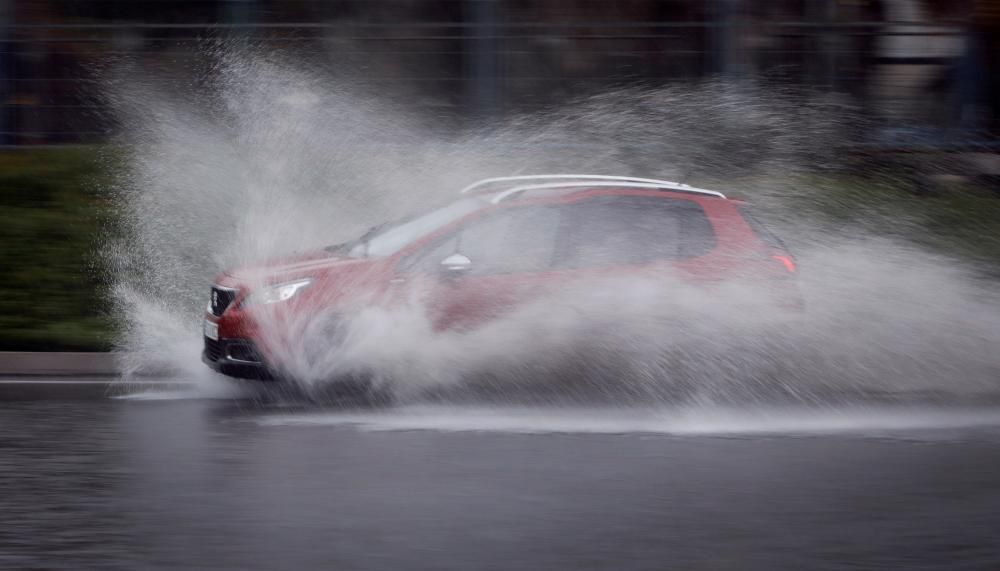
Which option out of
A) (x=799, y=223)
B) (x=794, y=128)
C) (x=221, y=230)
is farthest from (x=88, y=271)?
(x=794, y=128)

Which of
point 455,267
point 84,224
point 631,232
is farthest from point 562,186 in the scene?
point 84,224

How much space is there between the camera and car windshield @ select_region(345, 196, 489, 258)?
883 centimetres

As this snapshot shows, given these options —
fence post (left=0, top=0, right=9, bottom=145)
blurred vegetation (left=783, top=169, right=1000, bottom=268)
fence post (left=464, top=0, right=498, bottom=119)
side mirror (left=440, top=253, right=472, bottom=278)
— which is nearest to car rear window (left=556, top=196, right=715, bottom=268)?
side mirror (left=440, top=253, right=472, bottom=278)

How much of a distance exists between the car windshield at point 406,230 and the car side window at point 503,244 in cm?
21

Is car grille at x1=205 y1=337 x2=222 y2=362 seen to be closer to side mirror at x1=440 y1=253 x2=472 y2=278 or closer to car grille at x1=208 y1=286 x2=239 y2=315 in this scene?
car grille at x1=208 y1=286 x2=239 y2=315

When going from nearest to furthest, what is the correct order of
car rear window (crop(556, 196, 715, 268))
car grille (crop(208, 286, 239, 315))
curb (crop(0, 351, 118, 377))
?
1. car grille (crop(208, 286, 239, 315))
2. car rear window (crop(556, 196, 715, 268))
3. curb (crop(0, 351, 118, 377))

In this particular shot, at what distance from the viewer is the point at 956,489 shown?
6.35 m

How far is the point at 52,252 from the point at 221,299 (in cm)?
257

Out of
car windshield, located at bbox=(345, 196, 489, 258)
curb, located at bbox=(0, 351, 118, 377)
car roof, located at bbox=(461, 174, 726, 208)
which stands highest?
car roof, located at bbox=(461, 174, 726, 208)

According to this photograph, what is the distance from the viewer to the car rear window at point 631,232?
8750 mm

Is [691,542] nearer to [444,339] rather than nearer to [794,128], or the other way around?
[444,339]

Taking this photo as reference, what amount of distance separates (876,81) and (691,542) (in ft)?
31.4

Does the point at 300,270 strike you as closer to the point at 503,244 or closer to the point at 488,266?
the point at 488,266

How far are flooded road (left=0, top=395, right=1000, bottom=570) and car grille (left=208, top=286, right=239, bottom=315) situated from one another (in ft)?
2.06
